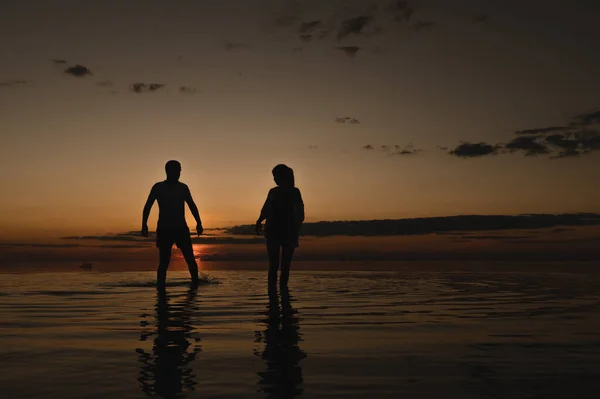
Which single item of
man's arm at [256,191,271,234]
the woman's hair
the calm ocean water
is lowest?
the calm ocean water

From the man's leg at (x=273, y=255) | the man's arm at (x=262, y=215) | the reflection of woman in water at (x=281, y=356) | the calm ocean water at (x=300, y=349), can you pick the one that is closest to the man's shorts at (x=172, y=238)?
the man's arm at (x=262, y=215)

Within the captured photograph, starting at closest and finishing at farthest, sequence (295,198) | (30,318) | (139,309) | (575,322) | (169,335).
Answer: (169,335) → (575,322) → (30,318) → (139,309) → (295,198)

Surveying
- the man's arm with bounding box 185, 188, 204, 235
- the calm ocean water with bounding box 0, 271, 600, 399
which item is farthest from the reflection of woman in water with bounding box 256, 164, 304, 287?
the calm ocean water with bounding box 0, 271, 600, 399

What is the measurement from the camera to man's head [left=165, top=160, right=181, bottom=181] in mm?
14227

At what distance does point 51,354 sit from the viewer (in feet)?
16.6

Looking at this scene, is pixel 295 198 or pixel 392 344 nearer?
pixel 392 344

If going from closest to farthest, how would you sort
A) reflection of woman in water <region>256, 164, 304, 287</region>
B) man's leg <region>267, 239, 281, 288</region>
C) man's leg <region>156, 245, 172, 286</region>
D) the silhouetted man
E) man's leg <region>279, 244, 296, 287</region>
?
man's leg <region>267, 239, 281, 288</region> < reflection of woman in water <region>256, 164, 304, 287</region> < man's leg <region>279, 244, 296, 287</region> < man's leg <region>156, 245, 172, 286</region> < the silhouetted man

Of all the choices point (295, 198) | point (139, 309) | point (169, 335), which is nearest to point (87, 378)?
point (169, 335)

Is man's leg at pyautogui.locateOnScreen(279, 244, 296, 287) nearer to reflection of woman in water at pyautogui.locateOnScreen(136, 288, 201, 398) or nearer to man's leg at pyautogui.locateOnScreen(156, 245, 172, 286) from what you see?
man's leg at pyautogui.locateOnScreen(156, 245, 172, 286)

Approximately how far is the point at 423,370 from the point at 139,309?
17.7 feet

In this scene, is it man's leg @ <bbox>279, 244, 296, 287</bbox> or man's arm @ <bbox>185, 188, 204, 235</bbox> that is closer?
man's leg @ <bbox>279, 244, 296, 287</bbox>

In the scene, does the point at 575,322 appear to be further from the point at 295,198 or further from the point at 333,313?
the point at 295,198

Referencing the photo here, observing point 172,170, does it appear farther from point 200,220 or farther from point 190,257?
point 190,257

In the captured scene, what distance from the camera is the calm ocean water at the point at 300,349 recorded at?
3803 mm
